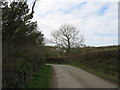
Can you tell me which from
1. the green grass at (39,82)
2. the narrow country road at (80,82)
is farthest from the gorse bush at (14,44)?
the narrow country road at (80,82)

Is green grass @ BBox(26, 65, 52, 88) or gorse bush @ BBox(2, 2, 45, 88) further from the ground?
gorse bush @ BBox(2, 2, 45, 88)

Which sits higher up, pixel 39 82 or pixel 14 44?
pixel 14 44

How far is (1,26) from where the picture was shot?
13.7 m

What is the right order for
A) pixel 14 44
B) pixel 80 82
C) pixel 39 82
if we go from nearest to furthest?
pixel 14 44
pixel 39 82
pixel 80 82

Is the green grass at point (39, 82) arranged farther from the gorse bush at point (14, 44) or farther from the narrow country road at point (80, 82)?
the narrow country road at point (80, 82)

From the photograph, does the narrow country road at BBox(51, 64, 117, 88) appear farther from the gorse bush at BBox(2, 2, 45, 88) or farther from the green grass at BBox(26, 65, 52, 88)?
the gorse bush at BBox(2, 2, 45, 88)

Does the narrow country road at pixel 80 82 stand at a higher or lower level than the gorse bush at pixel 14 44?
lower

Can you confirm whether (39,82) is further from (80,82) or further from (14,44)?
(14,44)

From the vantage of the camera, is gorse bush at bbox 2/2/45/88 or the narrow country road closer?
gorse bush at bbox 2/2/45/88

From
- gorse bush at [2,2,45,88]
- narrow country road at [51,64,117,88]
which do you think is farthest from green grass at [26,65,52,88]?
narrow country road at [51,64,117,88]

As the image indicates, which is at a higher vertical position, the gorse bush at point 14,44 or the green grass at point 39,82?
the gorse bush at point 14,44

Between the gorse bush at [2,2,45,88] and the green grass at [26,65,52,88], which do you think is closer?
the gorse bush at [2,2,45,88]

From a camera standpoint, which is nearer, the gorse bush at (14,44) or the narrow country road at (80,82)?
the gorse bush at (14,44)

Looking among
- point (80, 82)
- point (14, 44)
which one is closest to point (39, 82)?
point (80, 82)
